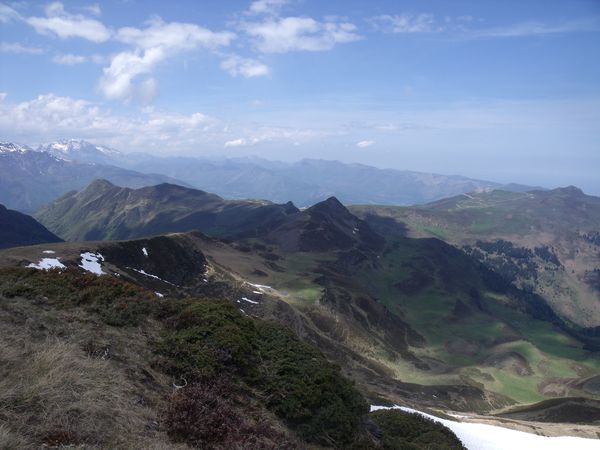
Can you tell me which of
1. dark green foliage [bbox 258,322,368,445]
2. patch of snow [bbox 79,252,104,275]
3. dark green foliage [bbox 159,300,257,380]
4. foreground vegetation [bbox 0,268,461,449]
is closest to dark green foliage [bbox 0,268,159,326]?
foreground vegetation [bbox 0,268,461,449]

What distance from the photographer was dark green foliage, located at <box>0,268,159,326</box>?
1773cm

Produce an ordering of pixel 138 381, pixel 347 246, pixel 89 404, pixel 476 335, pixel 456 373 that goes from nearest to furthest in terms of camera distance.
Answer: pixel 89 404 < pixel 138 381 < pixel 456 373 < pixel 476 335 < pixel 347 246

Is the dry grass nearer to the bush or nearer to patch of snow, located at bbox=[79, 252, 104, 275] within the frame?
the bush

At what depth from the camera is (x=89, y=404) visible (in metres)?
9.25

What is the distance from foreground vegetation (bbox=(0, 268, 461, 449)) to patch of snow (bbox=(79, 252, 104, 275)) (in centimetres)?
3734

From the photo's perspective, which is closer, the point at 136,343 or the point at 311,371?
the point at 136,343

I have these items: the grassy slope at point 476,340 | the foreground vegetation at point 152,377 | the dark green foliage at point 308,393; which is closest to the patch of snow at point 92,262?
the foreground vegetation at point 152,377

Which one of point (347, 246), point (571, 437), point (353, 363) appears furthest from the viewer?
point (347, 246)

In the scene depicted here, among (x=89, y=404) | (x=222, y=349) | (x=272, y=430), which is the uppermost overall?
(x=89, y=404)

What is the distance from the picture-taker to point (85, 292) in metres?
18.8

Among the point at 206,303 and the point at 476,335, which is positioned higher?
the point at 206,303

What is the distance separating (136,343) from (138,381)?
10.3 ft

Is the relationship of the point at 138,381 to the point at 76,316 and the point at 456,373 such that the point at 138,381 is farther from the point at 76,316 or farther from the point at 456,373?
the point at 456,373

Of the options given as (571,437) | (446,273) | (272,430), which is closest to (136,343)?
(272,430)
